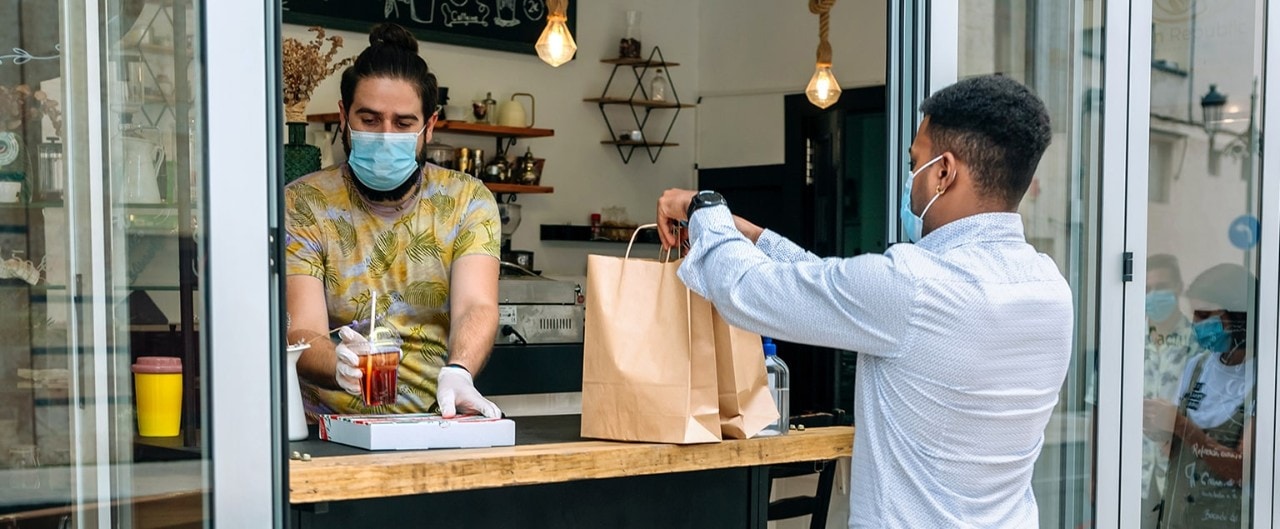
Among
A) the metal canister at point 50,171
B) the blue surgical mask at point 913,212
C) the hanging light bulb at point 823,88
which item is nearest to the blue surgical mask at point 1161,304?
the blue surgical mask at point 913,212

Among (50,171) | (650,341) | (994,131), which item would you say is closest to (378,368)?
(650,341)

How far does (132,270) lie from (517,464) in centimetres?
66

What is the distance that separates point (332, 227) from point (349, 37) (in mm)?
4256

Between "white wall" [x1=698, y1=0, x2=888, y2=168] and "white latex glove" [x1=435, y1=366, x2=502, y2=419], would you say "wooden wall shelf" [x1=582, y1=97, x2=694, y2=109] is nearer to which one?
"white wall" [x1=698, y1=0, x2=888, y2=168]

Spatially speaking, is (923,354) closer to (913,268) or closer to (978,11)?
(913,268)

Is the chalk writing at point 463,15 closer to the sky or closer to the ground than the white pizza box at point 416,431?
closer to the sky

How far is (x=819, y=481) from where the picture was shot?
3.25m

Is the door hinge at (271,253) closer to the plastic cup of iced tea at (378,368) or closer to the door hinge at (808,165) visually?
the plastic cup of iced tea at (378,368)

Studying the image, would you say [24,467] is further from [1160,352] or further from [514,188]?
[514,188]

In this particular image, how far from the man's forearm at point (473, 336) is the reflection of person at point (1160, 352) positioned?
160cm

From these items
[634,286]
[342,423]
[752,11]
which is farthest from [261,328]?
[752,11]

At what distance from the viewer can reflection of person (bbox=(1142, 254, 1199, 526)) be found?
3.40 metres

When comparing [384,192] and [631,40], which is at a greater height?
[631,40]

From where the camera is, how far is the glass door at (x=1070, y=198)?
315 centimetres
